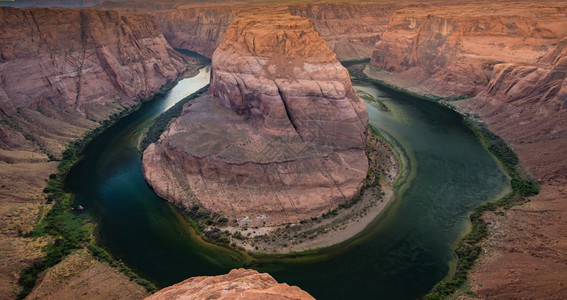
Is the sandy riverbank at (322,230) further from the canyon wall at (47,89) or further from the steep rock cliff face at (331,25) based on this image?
the steep rock cliff face at (331,25)

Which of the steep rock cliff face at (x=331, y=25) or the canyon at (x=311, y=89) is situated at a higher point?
the steep rock cliff face at (x=331, y=25)

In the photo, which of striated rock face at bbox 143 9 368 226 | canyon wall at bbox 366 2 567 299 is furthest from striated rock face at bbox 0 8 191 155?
canyon wall at bbox 366 2 567 299

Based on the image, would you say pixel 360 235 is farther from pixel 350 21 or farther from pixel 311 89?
pixel 350 21

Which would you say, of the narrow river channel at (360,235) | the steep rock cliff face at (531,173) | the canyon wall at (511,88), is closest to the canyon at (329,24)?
the canyon wall at (511,88)

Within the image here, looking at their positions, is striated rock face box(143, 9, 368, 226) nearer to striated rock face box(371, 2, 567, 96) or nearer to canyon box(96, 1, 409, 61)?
striated rock face box(371, 2, 567, 96)

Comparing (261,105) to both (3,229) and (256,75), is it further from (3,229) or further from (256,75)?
(3,229)

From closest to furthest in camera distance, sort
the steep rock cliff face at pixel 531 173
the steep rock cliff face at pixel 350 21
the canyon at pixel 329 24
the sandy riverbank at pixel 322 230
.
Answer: the steep rock cliff face at pixel 531 173
the sandy riverbank at pixel 322 230
the steep rock cliff face at pixel 350 21
the canyon at pixel 329 24

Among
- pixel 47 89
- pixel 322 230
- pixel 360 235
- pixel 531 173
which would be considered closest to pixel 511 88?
pixel 531 173
